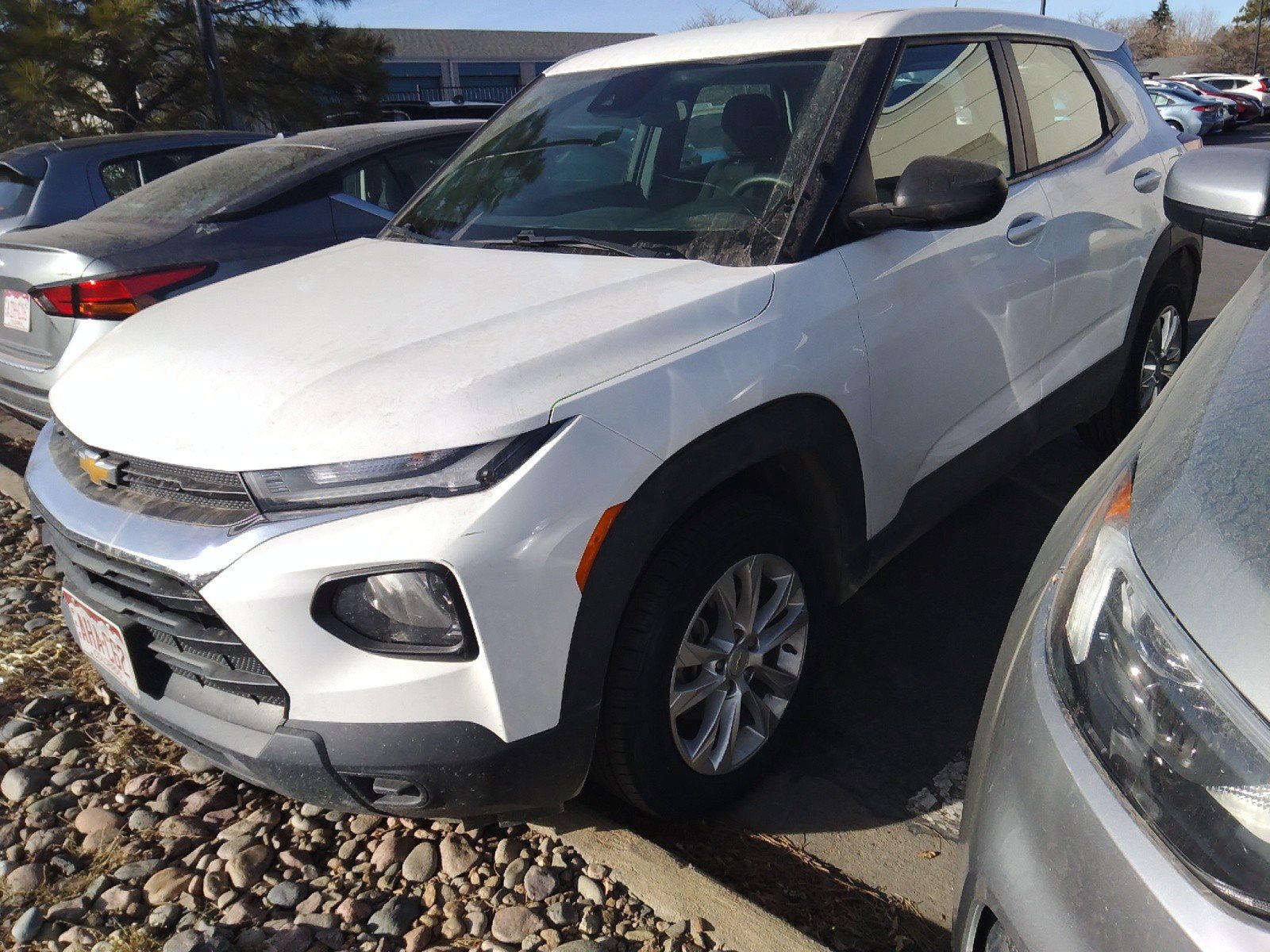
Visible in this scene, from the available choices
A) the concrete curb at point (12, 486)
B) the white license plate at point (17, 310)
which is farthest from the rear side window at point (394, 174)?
the concrete curb at point (12, 486)

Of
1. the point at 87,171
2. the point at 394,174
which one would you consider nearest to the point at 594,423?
the point at 394,174

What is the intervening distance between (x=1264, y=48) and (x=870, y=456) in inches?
2446

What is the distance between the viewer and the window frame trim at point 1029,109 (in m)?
3.33

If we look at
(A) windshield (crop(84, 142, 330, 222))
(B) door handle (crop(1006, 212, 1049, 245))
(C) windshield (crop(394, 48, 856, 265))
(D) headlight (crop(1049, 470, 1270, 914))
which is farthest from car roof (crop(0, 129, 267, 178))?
(D) headlight (crop(1049, 470, 1270, 914))

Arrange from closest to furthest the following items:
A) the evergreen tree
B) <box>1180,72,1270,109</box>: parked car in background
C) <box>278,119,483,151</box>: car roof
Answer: <box>278,119,483,151</box>: car roof → the evergreen tree → <box>1180,72,1270,109</box>: parked car in background

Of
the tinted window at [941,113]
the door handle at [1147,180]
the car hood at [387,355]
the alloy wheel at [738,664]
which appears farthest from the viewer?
the door handle at [1147,180]

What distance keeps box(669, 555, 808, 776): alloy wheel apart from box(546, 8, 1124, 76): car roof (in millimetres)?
1494

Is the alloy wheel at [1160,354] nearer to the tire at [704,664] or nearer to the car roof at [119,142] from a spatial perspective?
the tire at [704,664]

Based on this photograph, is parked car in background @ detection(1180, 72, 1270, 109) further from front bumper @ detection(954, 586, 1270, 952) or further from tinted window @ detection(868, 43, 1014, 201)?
front bumper @ detection(954, 586, 1270, 952)

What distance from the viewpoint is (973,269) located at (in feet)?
9.64

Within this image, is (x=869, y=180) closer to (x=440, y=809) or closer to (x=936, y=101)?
(x=936, y=101)

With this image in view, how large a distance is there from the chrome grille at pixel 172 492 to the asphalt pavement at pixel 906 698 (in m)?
1.37

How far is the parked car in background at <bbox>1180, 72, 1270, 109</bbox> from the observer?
30466mm

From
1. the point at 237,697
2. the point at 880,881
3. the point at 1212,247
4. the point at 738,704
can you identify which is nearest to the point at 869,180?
the point at 738,704
